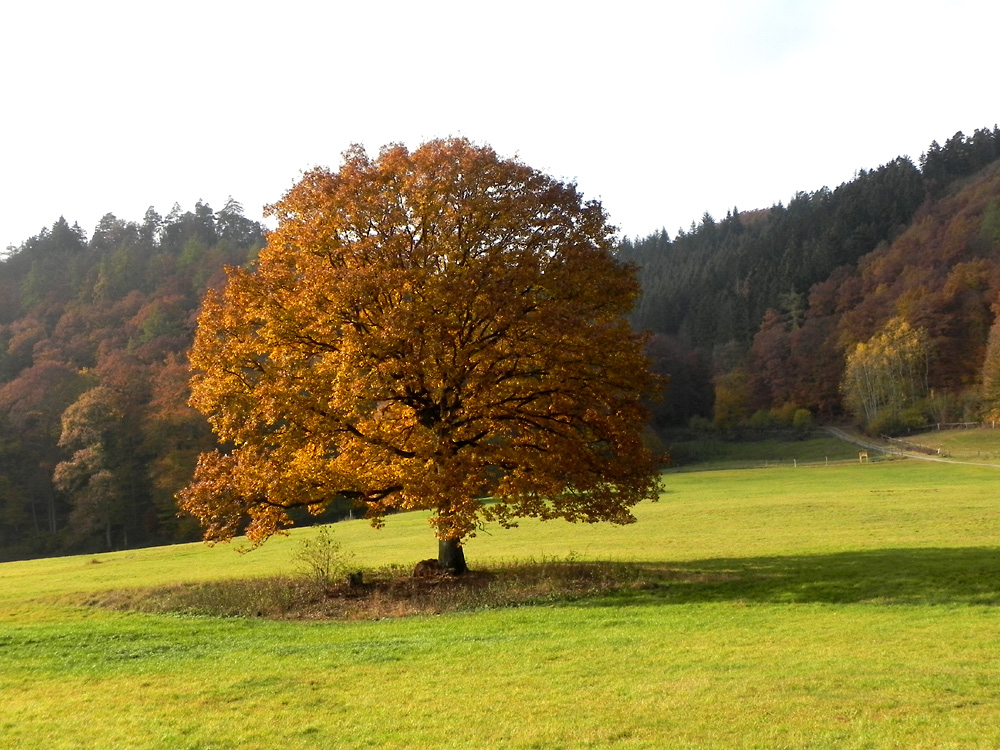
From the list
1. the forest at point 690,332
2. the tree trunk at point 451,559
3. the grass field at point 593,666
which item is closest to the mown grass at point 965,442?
the forest at point 690,332

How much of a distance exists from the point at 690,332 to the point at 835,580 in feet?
387

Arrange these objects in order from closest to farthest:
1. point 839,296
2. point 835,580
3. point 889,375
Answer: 1. point 835,580
2. point 889,375
3. point 839,296

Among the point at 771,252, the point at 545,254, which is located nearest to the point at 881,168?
the point at 771,252

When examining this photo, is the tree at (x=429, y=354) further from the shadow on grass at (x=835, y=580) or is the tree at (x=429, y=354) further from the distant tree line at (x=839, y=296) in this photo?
the distant tree line at (x=839, y=296)

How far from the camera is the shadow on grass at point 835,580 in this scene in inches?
684

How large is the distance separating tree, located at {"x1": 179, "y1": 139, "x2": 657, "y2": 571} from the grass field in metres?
3.26

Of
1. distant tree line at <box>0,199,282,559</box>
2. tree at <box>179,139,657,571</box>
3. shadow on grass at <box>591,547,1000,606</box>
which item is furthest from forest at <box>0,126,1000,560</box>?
shadow on grass at <box>591,547,1000,606</box>

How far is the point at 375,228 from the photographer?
21.8 m

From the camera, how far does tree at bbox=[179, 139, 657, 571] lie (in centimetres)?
2036

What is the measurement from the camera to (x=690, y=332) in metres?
135

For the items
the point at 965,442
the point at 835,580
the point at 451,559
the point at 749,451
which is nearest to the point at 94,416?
the point at 451,559

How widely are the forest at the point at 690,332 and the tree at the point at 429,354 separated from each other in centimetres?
4688

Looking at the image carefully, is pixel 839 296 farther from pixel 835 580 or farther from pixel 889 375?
pixel 835 580

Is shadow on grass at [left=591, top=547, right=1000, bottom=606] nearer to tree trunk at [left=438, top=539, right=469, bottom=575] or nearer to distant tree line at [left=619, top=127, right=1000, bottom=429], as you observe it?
tree trunk at [left=438, top=539, right=469, bottom=575]
